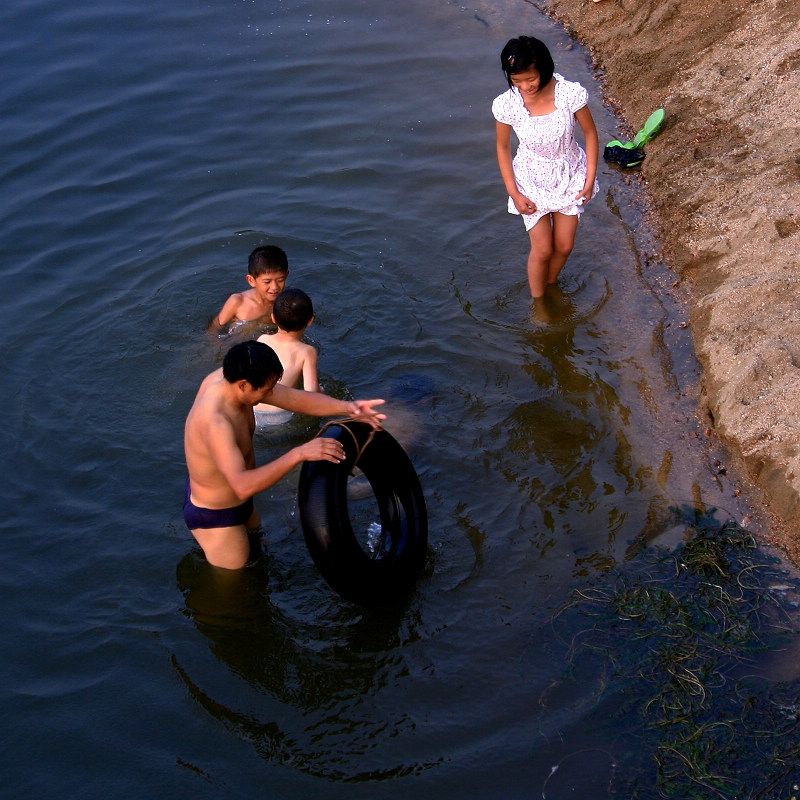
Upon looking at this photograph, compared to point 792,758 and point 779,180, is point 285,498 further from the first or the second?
point 779,180

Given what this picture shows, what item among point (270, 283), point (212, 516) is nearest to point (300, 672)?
point (212, 516)

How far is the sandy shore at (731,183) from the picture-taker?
6.69 metres

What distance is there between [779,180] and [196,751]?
687 centimetres

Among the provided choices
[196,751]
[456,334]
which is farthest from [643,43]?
[196,751]

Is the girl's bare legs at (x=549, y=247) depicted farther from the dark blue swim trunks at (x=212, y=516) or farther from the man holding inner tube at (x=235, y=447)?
the dark blue swim trunks at (x=212, y=516)

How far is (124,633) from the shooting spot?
5945 mm

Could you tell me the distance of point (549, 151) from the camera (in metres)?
7.32

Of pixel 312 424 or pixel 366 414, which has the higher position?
pixel 366 414

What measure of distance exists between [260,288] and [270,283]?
117 millimetres

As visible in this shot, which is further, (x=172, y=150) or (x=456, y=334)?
(x=172, y=150)

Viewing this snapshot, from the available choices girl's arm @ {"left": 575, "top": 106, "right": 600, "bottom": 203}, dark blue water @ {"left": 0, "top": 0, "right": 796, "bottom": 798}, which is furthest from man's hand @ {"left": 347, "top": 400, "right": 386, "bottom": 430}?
girl's arm @ {"left": 575, "top": 106, "right": 600, "bottom": 203}

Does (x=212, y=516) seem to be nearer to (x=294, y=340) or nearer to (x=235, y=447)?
(x=235, y=447)

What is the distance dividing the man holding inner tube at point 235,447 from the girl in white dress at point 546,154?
272 cm

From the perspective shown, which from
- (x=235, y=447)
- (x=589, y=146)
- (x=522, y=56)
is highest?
(x=522, y=56)
